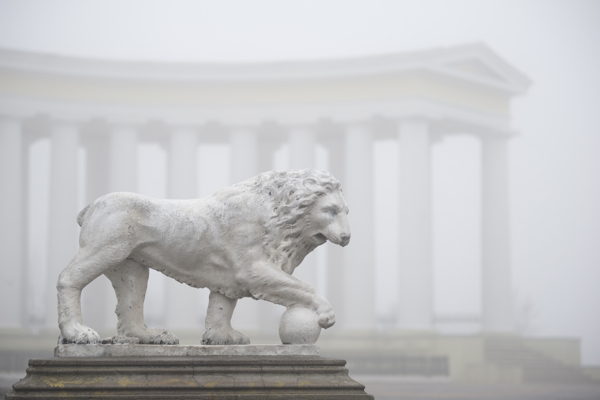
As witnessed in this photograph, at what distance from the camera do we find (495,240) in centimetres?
3014

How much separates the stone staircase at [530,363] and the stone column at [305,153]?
653 centimetres

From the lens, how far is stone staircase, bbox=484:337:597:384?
24359 millimetres

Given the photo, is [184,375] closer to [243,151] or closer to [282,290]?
[282,290]

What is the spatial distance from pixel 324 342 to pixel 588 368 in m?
8.33

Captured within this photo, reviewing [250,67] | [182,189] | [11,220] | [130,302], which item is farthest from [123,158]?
[130,302]

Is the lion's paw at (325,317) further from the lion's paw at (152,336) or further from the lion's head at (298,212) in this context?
the lion's paw at (152,336)

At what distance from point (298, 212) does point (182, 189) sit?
73.9 ft

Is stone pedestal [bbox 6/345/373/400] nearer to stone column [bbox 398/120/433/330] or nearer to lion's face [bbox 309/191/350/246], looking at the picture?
lion's face [bbox 309/191/350/246]

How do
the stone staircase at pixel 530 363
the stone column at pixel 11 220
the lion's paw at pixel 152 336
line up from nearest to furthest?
the lion's paw at pixel 152 336
the stone staircase at pixel 530 363
the stone column at pixel 11 220

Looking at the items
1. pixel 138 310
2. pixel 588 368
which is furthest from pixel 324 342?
pixel 138 310

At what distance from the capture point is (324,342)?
26.5m

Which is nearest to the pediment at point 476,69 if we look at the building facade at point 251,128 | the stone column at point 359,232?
the building facade at point 251,128

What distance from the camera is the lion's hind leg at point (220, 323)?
22.4ft

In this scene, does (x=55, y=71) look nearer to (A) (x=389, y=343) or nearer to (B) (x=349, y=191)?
(B) (x=349, y=191)
